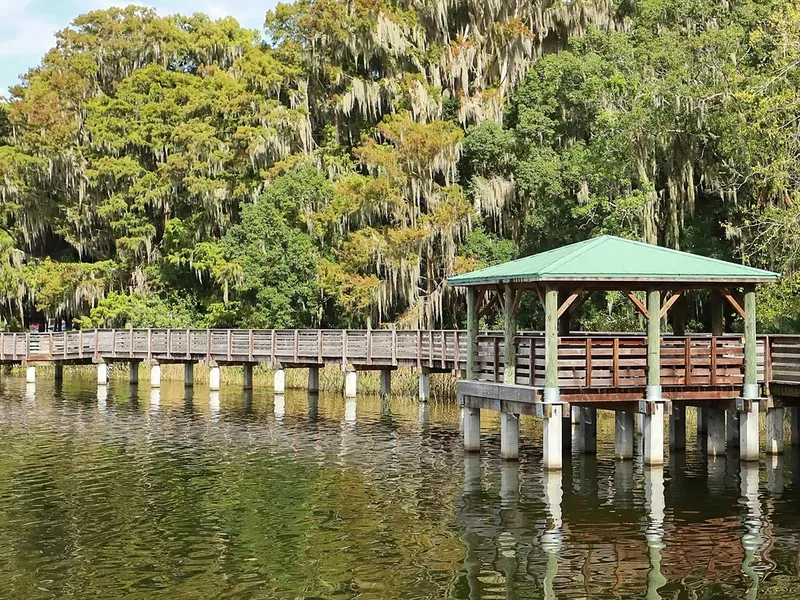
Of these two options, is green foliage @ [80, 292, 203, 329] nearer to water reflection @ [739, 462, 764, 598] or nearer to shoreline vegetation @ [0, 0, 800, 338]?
shoreline vegetation @ [0, 0, 800, 338]

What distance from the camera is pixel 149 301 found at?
53562 millimetres

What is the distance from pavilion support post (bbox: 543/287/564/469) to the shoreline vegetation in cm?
1113

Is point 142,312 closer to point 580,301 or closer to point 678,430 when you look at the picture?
point 580,301

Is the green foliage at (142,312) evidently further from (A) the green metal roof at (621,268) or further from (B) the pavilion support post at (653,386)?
(B) the pavilion support post at (653,386)

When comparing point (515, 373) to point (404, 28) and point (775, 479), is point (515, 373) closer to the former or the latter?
point (775, 479)

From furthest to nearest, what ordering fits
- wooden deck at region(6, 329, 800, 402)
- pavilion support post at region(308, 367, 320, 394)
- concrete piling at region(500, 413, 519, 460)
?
pavilion support post at region(308, 367, 320, 394) → concrete piling at region(500, 413, 519, 460) → wooden deck at region(6, 329, 800, 402)

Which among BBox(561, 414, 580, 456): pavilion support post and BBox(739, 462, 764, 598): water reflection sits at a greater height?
BBox(561, 414, 580, 456): pavilion support post

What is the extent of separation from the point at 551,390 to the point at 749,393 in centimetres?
428

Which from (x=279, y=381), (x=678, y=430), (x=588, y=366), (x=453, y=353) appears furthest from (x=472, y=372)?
(x=279, y=381)

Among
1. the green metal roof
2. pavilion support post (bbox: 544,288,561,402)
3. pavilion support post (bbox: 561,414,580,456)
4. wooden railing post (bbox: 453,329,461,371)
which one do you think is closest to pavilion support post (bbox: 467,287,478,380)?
the green metal roof

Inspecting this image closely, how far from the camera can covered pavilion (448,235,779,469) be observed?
2050 centimetres

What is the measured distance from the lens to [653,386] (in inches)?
826

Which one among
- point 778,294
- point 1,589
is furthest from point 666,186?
point 1,589

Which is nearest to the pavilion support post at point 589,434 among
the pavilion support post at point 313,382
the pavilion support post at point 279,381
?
the pavilion support post at point 313,382
